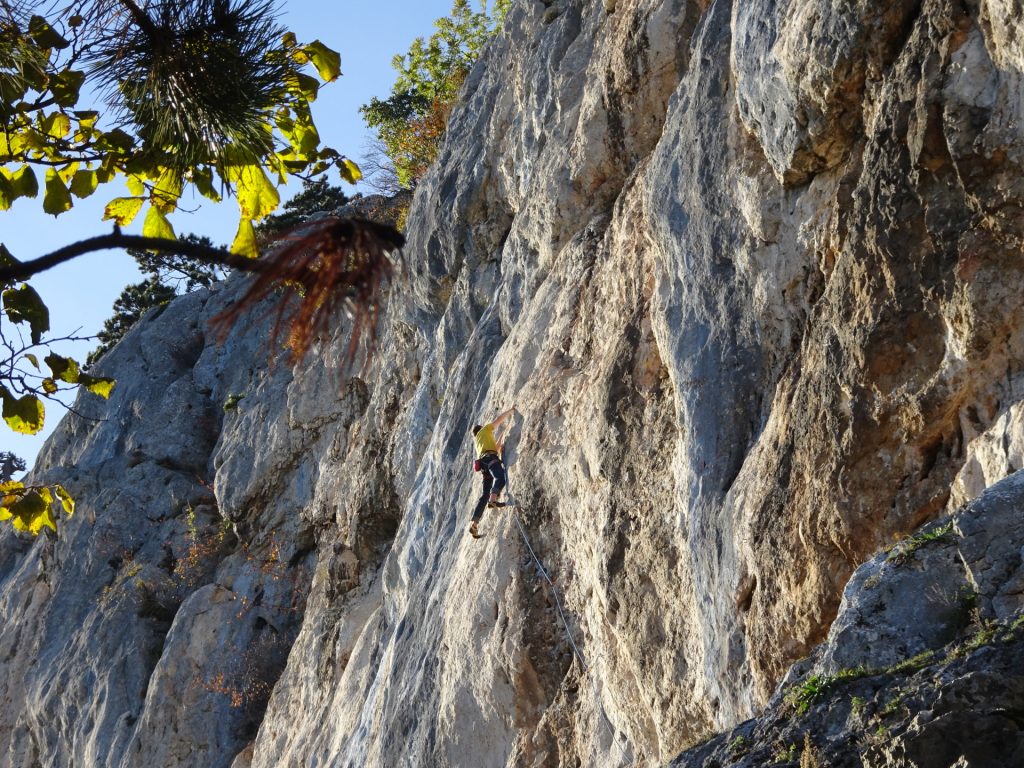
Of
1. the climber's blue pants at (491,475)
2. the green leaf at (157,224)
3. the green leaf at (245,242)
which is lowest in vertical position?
the green leaf at (245,242)

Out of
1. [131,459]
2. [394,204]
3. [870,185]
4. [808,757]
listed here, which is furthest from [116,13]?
[394,204]

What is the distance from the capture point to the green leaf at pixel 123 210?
6703 millimetres

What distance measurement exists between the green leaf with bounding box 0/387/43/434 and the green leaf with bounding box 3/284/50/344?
414 mm

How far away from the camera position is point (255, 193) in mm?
6695

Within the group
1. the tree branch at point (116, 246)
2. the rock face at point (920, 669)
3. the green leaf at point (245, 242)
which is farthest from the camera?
the rock face at point (920, 669)

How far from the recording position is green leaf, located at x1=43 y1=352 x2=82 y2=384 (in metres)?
6.18

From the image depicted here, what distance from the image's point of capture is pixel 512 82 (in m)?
19.5

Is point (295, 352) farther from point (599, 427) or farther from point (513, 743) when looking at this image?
point (513, 743)

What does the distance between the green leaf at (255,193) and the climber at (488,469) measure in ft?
25.5

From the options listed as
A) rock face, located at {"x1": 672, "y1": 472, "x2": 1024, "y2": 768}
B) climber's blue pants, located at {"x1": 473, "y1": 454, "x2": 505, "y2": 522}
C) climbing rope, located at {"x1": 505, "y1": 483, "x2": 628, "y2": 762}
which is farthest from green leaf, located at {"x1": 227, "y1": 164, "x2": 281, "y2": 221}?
climber's blue pants, located at {"x1": 473, "y1": 454, "x2": 505, "y2": 522}

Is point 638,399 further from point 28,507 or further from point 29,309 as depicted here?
point 29,309

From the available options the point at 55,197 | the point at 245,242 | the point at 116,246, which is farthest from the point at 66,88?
the point at 116,246

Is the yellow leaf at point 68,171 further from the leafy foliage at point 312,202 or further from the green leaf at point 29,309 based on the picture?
the leafy foliage at point 312,202

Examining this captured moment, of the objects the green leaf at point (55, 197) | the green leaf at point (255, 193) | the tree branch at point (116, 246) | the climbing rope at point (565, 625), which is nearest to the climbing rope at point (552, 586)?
the climbing rope at point (565, 625)
